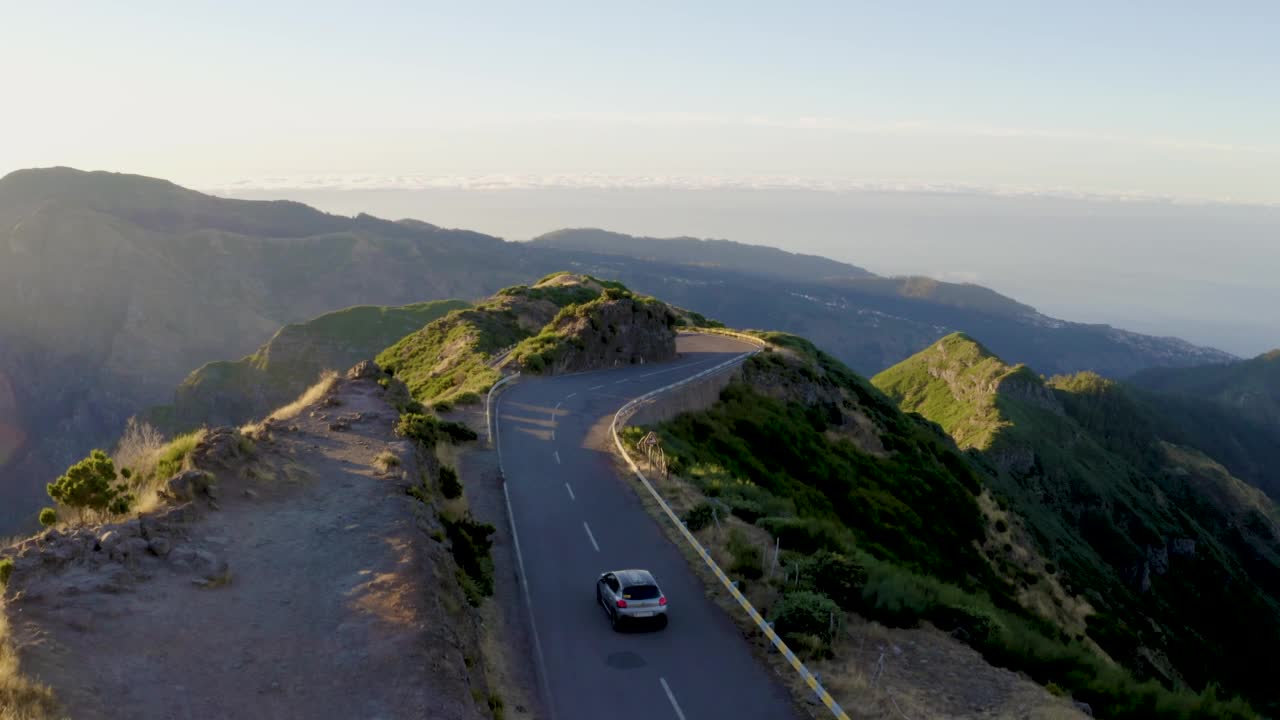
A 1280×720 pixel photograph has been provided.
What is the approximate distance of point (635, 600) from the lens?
17.5 meters

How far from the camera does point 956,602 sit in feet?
66.9

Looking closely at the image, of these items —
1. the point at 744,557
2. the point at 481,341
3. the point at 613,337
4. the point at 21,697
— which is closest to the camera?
the point at 21,697

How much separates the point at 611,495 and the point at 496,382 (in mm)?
20522

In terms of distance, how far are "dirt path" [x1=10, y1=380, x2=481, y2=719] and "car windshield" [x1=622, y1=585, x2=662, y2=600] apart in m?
3.68

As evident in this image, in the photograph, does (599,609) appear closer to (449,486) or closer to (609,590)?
(609,590)

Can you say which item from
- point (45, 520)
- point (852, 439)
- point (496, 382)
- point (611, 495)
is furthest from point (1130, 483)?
point (45, 520)

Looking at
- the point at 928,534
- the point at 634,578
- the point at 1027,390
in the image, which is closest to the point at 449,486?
the point at 634,578

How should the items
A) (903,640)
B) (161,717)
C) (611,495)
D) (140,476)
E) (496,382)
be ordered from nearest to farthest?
(161,717) → (903,640) → (140,476) → (611,495) → (496,382)

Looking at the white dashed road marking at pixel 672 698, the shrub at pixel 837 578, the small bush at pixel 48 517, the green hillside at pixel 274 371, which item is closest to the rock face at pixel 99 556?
the small bush at pixel 48 517

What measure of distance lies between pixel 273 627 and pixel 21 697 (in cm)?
419

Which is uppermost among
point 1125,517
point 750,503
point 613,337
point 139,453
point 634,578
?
point 139,453

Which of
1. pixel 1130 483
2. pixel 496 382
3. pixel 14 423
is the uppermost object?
pixel 496 382

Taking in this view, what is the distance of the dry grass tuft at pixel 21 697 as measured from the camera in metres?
9.62

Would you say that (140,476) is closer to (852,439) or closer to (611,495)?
(611,495)
